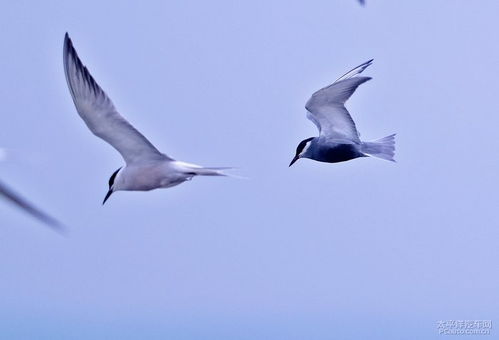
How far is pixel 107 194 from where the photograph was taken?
267 cm

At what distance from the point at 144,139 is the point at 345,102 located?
1.13 metres

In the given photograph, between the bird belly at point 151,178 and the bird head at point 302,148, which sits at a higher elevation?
the bird head at point 302,148

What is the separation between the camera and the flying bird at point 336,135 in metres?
3.16

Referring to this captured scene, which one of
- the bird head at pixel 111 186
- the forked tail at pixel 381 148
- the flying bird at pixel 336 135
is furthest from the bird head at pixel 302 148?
the bird head at pixel 111 186

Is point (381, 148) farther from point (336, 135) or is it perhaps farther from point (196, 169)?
point (196, 169)

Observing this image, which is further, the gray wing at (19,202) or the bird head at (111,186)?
the bird head at (111,186)

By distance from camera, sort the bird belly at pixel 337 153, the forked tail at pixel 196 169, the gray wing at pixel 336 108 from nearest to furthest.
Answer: the forked tail at pixel 196 169, the gray wing at pixel 336 108, the bird belly at pixel 337 153

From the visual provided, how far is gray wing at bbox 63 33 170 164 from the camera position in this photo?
231 cm

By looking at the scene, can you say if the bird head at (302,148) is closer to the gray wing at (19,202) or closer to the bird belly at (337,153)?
the bird belly at (337,153)

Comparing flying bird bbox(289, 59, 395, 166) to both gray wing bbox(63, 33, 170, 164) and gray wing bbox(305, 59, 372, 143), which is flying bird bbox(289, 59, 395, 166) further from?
gray wing bbox(63, 33, 170, 164)

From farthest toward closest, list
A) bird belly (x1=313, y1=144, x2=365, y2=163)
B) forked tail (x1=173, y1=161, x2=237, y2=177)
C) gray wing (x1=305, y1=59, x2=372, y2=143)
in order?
bird belly (x1=313, y1=144, x2=365, y2=163) < gray wing (x1=305, y1=59, x2=372, y2=143) < forked tail (x1=173, y1=161, x2=237, y2=177)

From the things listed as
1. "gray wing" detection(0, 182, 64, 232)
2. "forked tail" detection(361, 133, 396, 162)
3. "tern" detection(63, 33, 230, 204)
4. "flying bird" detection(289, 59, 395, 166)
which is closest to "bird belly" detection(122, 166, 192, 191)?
"tern" detection(63, 33, 230, 204)

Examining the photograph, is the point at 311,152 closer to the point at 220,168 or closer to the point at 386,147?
the point at 386,147

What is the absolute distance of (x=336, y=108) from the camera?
127 inches
